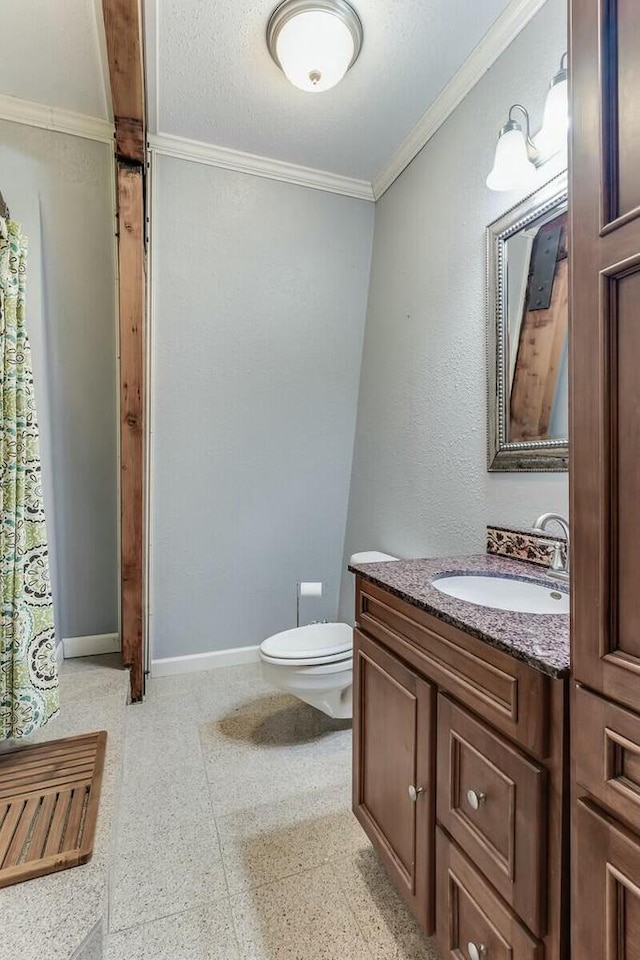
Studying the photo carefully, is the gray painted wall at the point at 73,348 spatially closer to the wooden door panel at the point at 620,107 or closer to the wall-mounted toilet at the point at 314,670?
the wall-mounted toilet at the point at 314,670

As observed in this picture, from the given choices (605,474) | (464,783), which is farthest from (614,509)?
(464,783)

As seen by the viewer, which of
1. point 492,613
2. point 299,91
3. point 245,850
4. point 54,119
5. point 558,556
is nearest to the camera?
point 492,613

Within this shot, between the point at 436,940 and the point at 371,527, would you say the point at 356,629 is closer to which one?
the point at 436,940

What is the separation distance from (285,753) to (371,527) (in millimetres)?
1158

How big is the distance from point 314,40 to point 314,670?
231 centimetres

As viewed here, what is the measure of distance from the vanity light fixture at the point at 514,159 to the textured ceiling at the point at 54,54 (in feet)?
4.90

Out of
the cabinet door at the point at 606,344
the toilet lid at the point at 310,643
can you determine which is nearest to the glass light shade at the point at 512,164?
the cabinet door at the point at 606,344

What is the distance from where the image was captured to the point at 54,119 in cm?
214

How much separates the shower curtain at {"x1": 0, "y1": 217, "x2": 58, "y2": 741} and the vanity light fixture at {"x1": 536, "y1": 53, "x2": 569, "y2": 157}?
1.71 metres

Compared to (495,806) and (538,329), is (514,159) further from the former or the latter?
(495,806)

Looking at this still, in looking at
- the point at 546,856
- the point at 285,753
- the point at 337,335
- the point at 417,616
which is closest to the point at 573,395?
the point at 417,616

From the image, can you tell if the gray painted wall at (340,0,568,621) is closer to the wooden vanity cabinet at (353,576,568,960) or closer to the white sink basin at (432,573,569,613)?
the white sink basin at (432,573,569,613)

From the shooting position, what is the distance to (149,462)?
2.39 m

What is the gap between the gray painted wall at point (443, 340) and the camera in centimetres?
157
